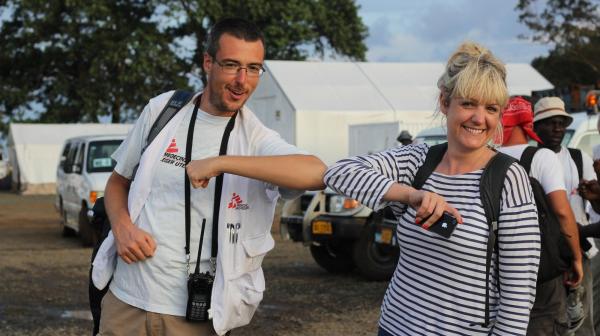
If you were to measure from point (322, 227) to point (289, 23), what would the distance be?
3507 cm

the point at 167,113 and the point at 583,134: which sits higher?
the point at 583,134

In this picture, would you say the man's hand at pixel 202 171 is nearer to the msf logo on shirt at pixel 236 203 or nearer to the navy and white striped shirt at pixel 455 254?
the msf logo on shirt at pixel 236 203

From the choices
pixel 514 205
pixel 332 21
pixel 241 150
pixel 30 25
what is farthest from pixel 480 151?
pixel 332 21

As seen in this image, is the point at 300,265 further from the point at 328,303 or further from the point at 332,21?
the point at 332,21

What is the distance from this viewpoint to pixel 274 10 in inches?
1741

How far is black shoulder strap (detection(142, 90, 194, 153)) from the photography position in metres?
3.34

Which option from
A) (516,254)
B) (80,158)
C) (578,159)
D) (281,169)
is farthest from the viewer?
(80,158)

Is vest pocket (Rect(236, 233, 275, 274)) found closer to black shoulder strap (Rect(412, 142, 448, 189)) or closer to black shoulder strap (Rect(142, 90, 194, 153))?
black shoulder strap (Rect(142, 90, 194, 153))

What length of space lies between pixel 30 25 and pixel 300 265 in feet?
105

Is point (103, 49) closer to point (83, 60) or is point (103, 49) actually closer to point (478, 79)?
point (83, 60)

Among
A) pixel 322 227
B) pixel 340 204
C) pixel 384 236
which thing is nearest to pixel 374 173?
pixel 384 236

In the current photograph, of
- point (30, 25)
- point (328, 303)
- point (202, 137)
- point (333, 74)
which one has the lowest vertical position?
point (328, 303)

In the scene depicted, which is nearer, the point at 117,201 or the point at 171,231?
the point at 171,231

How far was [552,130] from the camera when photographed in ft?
19.2
